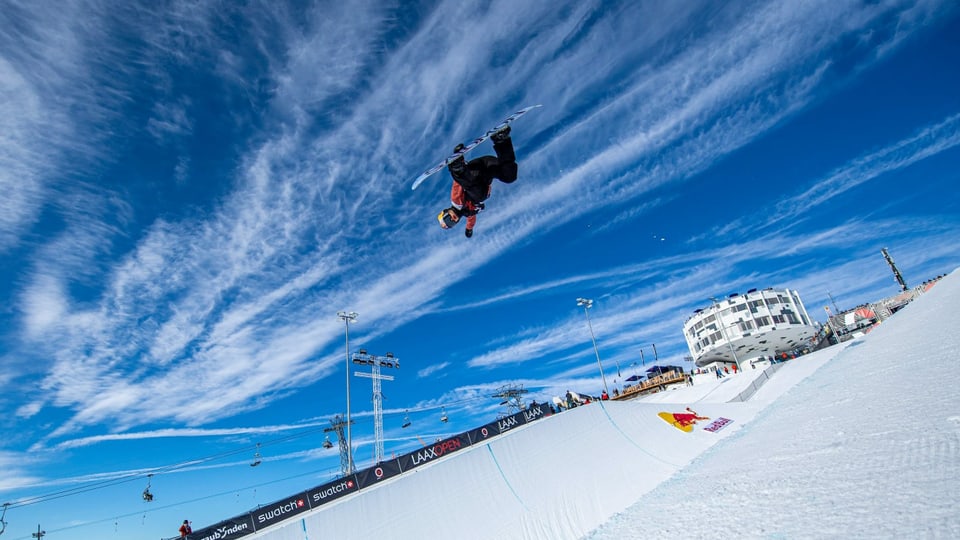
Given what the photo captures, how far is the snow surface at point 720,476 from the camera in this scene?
6.72 feet

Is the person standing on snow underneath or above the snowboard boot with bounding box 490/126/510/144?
underneath

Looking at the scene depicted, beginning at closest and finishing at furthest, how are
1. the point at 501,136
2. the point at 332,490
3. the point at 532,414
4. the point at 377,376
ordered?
the point at 501,136 → the point at 332,490 → the point at 532,414 → the point at 377,376

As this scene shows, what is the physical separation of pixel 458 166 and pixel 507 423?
1536 centimetres

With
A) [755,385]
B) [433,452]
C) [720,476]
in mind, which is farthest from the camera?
[755,385]

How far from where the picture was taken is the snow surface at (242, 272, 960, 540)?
205 centimetres

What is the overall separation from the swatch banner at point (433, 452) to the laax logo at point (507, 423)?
1.66 m

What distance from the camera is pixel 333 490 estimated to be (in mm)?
16047

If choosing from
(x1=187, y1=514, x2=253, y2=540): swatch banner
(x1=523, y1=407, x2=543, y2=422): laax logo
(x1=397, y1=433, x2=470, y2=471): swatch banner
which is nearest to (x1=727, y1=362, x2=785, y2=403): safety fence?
(x1=523, y1=407, x2=543, y2=422): laax logo

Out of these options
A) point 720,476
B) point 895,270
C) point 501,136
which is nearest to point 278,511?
point 501,136

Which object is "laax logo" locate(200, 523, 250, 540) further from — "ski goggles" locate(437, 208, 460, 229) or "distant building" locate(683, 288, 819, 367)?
"distant building" locate(683, 288, 819, 367)

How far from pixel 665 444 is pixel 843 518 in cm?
1228

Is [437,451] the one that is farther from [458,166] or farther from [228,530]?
[458,166]

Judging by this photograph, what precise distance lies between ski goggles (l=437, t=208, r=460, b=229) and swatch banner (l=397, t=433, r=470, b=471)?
1286cm

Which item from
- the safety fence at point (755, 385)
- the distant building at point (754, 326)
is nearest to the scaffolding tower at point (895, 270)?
the distant building at point (754, 326)
